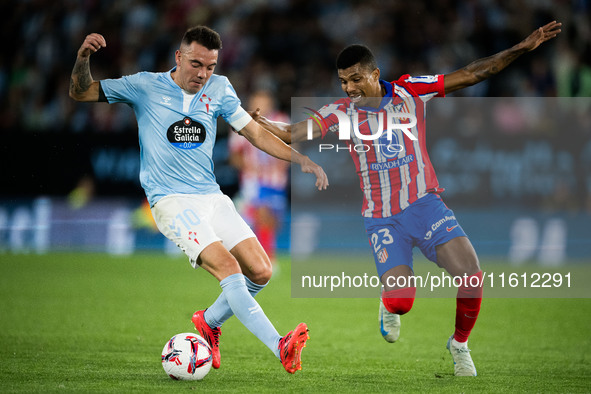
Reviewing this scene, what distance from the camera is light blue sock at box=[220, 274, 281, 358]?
17.4 ft

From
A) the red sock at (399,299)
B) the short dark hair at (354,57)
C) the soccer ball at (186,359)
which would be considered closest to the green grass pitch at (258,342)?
the soccer ball at (186,359)

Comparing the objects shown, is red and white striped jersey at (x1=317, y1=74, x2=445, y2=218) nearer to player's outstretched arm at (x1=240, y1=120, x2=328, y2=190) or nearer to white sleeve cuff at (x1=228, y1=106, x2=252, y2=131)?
player's outstretched arm at (x1=240, y1=120, x2=328, y2=190)

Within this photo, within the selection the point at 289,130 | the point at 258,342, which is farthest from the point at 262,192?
the point at 289,130

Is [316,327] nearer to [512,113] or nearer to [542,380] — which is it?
[542,380]

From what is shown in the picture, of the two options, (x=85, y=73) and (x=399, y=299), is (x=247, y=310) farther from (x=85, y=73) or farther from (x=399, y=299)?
(x=85, y=73)

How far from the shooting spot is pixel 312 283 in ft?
40.0

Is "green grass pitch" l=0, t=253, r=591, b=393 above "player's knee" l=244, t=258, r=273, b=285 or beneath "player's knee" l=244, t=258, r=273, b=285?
beneath

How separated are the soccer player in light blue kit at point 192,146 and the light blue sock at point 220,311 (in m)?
0.02

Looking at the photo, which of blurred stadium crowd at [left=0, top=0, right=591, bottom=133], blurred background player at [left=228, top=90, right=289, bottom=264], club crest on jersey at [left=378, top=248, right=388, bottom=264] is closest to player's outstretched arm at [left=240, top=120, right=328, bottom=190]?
club crest on jersey at [left=378, top=248, right=388, bottom=264]

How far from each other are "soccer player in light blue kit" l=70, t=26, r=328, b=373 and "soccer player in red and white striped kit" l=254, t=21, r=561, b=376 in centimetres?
48

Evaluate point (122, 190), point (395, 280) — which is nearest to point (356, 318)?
point (395, 280)

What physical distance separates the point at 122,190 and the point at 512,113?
21.3 feet

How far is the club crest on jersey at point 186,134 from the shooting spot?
586 cm

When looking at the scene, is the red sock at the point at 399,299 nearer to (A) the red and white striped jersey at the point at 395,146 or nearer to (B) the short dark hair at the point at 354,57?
(A) the red and white striped jersey at the point at 395,146
